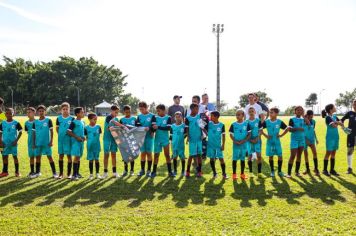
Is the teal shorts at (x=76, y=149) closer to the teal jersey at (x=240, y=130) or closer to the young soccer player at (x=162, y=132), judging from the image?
the young soccer player at (x=162, y=132)

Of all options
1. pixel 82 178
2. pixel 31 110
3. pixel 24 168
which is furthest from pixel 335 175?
pixel 24 168

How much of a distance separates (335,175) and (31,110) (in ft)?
26.4

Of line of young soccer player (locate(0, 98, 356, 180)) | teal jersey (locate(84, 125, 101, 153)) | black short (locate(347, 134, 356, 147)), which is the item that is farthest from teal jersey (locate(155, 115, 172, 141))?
black short (locate(347, 134, 356, 147))

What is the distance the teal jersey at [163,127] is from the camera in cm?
838

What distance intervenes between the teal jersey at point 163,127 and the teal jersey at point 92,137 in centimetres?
151

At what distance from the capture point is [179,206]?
18.8 ft

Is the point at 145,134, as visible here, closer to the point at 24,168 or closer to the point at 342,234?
the point at 24,168

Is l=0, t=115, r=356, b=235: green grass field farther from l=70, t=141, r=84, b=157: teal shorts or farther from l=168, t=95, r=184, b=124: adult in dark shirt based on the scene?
l=168, t=95, r=184, b=124: adult in dark shirt

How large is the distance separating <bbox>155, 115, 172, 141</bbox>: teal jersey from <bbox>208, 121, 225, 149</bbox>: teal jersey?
1070 millimetres

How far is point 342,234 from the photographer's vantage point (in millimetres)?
4395

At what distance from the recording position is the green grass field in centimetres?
466

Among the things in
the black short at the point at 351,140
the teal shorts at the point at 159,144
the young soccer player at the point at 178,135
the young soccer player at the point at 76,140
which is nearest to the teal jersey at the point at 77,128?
the young soccer player at the point at 76,140

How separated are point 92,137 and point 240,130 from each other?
3721 mm

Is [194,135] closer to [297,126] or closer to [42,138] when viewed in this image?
[297,126]
